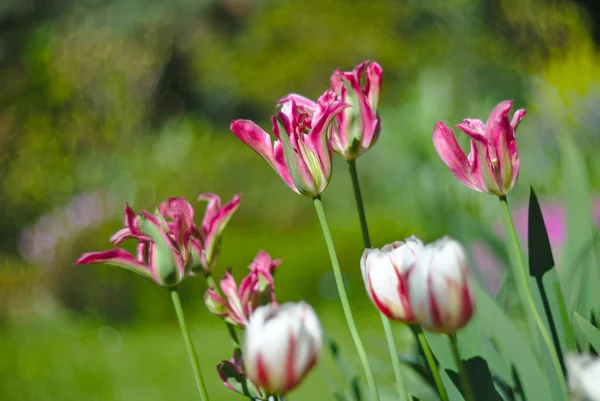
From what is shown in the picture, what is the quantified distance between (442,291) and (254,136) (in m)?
0.23

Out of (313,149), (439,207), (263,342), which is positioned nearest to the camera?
(263,342)

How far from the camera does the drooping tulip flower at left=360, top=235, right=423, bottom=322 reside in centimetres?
64

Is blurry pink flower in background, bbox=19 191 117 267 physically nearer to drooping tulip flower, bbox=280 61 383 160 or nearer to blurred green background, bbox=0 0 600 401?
blurred green background, bbox=0 0 600 401

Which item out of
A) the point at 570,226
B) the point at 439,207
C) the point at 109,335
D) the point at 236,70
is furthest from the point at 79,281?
the point at 236,70

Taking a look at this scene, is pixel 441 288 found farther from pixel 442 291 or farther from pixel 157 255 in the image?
pixel 157 255

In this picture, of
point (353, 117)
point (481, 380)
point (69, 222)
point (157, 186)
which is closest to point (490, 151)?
point (353, 117)

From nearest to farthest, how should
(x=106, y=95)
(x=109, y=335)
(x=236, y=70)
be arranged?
(x=109, y=335), (x=106, y=95), (x=236, y=70)

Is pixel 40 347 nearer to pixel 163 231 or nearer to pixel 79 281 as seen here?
pixel 79 281

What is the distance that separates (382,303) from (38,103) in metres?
6.17

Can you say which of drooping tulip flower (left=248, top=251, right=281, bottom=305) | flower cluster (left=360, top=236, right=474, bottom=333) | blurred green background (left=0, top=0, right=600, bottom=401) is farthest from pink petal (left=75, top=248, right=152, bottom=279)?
blurred green background (left=0, top=0, right=600, bottom=401)

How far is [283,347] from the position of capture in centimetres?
56

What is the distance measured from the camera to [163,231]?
2.38ft

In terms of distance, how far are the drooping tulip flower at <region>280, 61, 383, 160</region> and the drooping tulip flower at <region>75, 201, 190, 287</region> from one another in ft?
0.54

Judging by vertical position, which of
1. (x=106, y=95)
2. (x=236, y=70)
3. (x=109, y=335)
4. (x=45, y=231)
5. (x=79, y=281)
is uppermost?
(x=236, y=70)
